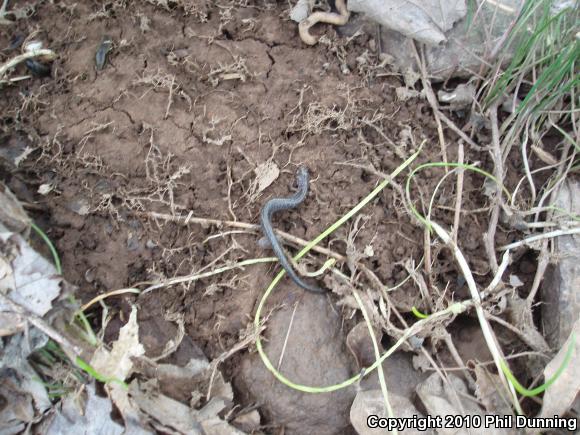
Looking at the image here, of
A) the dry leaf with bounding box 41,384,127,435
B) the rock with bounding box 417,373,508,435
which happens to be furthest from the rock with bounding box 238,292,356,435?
the dry leaf with bounding box 41,384,127,435

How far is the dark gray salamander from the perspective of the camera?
3.03m

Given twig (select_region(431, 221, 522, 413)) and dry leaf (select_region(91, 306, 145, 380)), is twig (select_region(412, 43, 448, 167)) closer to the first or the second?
twig (select_region(431, 221, 522, 413))

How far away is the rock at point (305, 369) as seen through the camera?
294 centimetres

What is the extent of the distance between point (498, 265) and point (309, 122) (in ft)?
4.84

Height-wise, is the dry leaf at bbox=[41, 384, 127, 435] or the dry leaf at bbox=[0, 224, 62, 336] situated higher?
the dry leaf at bbox=[0, 224, 62, 336]

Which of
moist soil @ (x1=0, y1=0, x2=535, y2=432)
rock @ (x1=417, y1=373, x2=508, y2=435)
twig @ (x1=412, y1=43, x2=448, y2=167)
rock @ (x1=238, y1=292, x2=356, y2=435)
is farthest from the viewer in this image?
twig @ (x1=412, y1=43, x2=448, y2=167)

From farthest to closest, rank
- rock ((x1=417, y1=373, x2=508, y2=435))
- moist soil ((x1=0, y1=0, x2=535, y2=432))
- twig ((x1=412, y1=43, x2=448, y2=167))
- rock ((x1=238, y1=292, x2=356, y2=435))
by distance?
twig ((x1=412, y1=43, x2=448, y2=167)), moist soil ((x1=0, y1=0, x2=535, y2=432)), rock ((x1=238, y1=292, x2=356, y2=435)), rock ((x1=417, y1=373, x2=508, y2=435))

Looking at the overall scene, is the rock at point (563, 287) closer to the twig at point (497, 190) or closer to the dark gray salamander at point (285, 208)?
the twig at point (497, 190)

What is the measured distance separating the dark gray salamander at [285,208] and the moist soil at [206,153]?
0.07m

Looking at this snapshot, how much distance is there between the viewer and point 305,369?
299cm

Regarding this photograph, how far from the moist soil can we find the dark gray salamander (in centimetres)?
7

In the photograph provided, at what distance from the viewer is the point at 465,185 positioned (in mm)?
3359

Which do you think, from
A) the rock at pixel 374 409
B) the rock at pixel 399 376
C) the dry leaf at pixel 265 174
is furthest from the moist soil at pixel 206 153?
the rock at pixel 374 409

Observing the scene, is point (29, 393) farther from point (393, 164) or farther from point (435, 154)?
point (435, 154)
